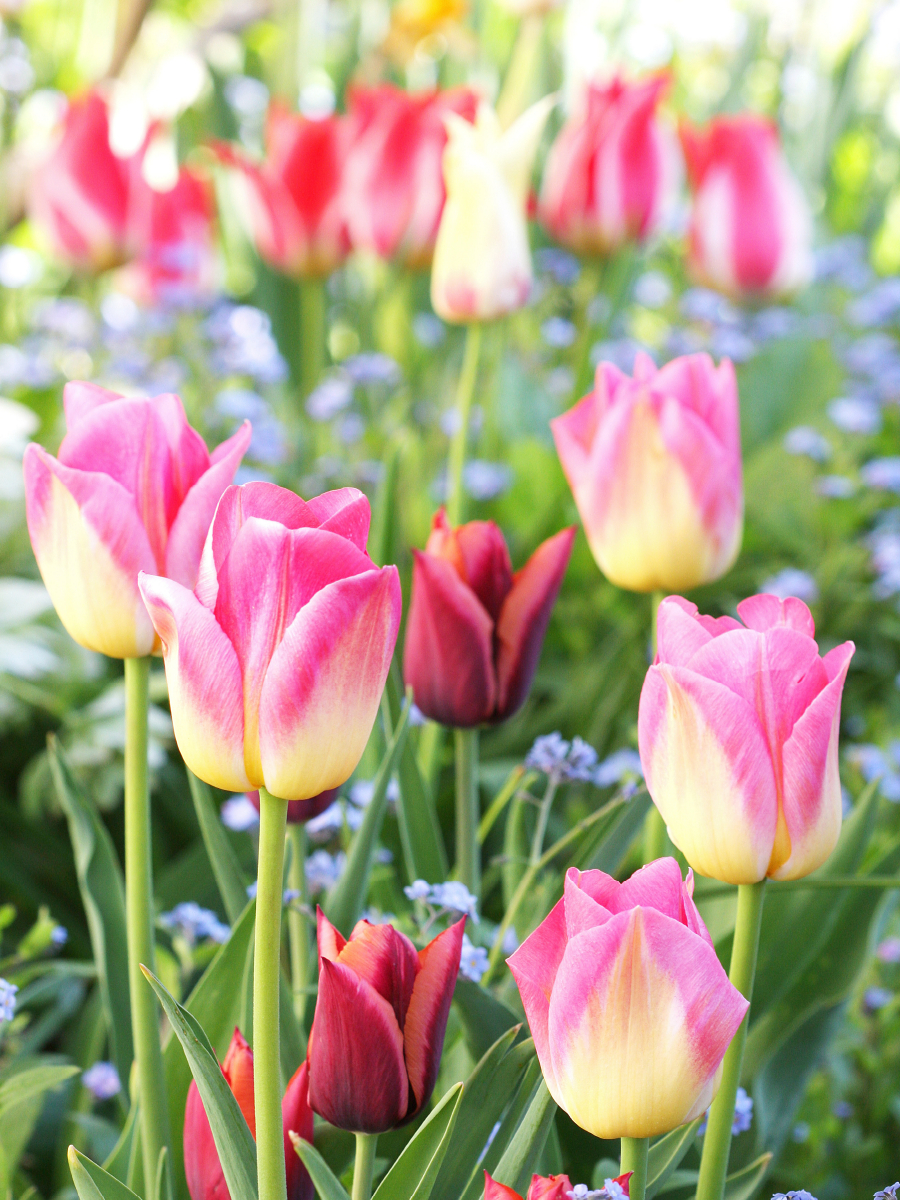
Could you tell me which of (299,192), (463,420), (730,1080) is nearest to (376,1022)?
(730,1080)

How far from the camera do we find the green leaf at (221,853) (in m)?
0.56

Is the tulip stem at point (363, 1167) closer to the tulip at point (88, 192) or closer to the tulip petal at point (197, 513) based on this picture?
the tulip petal at point (197, 513)

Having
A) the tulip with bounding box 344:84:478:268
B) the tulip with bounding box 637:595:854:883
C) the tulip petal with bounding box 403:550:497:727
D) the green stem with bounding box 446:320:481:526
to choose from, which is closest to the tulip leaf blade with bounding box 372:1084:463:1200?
the tulip with bounding box 637:595:854:883

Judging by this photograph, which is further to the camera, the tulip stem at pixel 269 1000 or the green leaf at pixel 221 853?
the green leaf at pixel 221 853

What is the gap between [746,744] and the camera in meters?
0.38

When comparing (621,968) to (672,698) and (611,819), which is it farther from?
(611,819)

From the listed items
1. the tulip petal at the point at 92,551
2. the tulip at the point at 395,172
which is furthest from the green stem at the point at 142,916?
the tulip at the point at 395,172

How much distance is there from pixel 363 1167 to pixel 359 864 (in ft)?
0.51

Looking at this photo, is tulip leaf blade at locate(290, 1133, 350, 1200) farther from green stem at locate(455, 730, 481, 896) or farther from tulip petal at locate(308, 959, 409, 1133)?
green stem at locate(455, 730, 481, 896)

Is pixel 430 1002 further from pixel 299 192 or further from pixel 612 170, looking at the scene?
pixel 299 192

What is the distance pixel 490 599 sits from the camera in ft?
1.98

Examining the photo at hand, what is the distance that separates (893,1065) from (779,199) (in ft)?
3.61

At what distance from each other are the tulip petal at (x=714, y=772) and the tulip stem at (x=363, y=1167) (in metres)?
0.16

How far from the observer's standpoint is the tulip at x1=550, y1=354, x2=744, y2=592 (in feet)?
1.96
